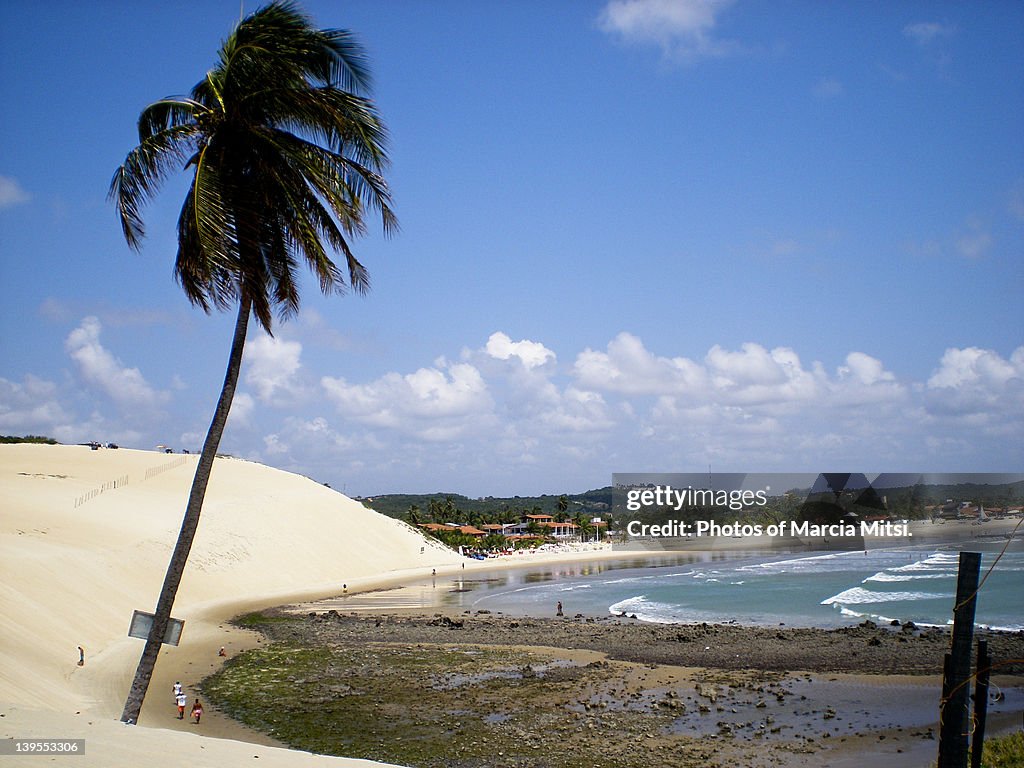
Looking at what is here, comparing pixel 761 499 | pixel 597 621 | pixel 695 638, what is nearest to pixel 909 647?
pixel 695 638

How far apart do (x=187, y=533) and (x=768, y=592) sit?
1931 inches

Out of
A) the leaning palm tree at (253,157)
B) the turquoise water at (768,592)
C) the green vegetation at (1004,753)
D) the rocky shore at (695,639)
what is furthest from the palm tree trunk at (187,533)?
the turquoise water at (768,592)

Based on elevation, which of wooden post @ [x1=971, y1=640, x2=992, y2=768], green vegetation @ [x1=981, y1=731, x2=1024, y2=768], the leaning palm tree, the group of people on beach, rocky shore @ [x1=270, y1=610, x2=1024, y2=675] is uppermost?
the leaning palm tree

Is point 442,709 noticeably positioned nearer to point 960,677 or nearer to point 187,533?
point 187,533

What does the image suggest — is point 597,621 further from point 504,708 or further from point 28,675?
point 28,675

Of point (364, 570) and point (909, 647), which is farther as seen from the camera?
point (364, 570)

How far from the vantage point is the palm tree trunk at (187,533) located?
36.3 feet

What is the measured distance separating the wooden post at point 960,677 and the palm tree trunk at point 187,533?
9140 mm

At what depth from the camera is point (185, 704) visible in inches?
845

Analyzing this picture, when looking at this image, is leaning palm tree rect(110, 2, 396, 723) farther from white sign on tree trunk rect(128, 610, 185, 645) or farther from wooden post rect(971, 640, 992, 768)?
wooden post rect(971, 640, 992, 768)

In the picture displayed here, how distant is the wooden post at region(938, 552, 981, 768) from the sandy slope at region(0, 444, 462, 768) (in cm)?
920

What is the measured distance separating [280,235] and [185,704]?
15.7m

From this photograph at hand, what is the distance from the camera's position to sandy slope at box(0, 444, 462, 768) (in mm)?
19391

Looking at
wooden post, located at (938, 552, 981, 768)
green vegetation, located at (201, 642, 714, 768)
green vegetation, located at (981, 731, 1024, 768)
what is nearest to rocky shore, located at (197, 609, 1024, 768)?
green vegetation, located at (201, 642, 714, 768)
